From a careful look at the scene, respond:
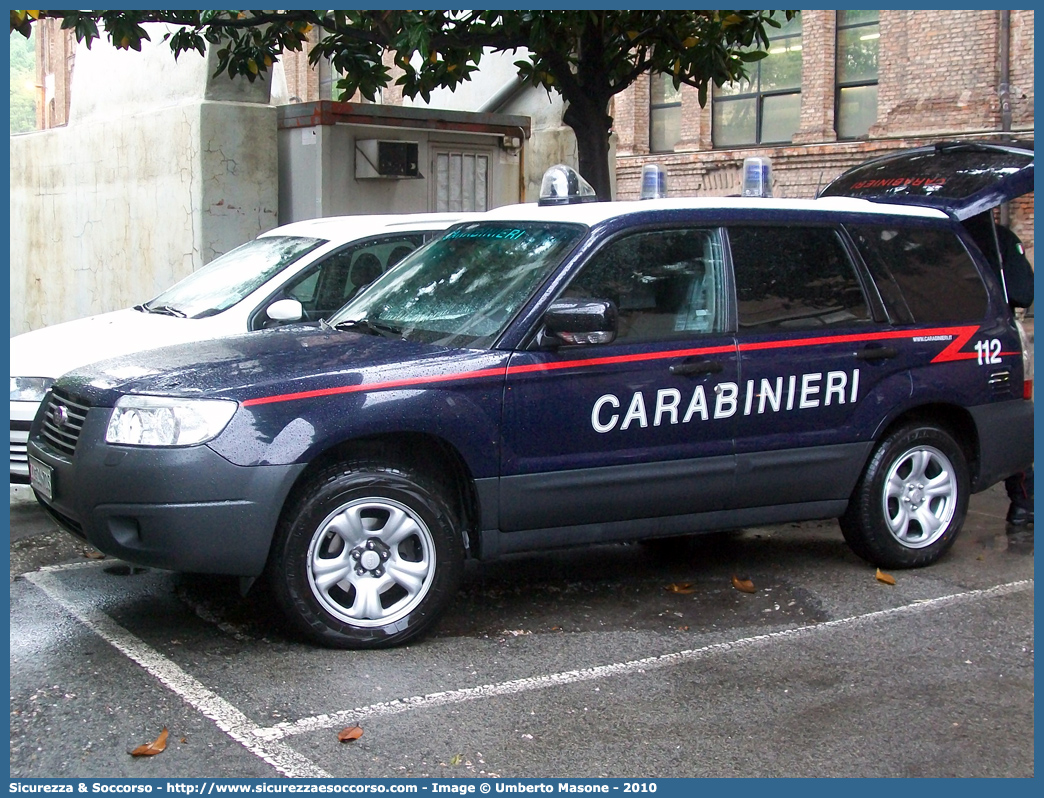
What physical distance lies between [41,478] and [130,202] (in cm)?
861

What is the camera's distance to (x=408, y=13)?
327 inches

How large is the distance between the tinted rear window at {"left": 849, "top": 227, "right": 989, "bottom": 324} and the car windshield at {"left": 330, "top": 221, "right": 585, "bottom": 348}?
1.64 meters

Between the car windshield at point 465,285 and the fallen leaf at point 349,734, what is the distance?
1767 mm

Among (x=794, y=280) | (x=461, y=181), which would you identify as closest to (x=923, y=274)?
(x=794, y=280)

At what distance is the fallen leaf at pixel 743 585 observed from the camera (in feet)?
20.1

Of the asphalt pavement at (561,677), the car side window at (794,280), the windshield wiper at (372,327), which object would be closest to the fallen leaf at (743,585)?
the asphalt pavement at (561,677)

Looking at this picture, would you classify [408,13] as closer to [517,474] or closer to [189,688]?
[517,474]

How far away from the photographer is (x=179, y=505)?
15.6ft

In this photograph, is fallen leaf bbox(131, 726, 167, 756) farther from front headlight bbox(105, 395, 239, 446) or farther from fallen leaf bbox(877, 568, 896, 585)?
fallen leaf bbox(877, 568, 896, 585)

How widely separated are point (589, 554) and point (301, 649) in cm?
217

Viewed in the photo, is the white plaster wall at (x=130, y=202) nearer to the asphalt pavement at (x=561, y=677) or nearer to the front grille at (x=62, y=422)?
the asphalt pavement at (x=561, y=677)

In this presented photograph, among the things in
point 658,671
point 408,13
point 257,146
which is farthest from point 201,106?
point 658,671

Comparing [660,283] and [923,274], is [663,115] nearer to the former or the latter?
[923,274]

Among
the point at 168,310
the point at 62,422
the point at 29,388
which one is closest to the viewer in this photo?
the point at 62,422
